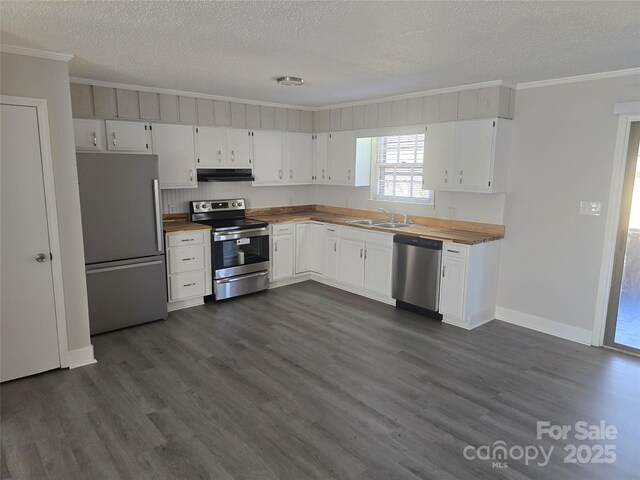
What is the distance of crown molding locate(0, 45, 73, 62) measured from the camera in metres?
2.93

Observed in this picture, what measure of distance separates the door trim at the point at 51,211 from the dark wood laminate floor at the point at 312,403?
12.3 inches

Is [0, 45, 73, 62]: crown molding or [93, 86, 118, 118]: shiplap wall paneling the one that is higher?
[0, 45, 73, 62]: crown molding

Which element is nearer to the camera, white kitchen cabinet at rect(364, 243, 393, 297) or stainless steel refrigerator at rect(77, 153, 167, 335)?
stainless steel refrigerator at rect(77, 153, 167, 335)

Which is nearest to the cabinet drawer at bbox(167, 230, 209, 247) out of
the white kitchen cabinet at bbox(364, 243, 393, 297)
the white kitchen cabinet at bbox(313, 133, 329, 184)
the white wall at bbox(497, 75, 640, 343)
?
the white kitchen cabinet at bbox(364, 243, 393, 297)

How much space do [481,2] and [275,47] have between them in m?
1.43

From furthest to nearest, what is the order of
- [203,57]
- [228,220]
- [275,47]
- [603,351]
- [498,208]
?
[228,220]
[498,208]
[603,351]
[203,57]
[275,47]

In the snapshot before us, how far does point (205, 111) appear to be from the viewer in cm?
507

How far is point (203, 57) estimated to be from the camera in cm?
329

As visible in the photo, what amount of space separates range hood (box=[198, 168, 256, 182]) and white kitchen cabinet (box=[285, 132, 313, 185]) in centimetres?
68

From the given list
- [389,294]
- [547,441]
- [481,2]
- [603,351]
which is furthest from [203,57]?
[603,351]

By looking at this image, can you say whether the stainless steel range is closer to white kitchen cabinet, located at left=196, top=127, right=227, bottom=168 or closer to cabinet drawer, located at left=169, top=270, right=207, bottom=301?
cabinet drawer, located at left=169, top=270, right=207, bottom=301

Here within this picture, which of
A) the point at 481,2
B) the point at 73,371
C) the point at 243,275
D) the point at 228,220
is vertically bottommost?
the point at 73,371

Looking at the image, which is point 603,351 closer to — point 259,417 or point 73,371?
point 259,417

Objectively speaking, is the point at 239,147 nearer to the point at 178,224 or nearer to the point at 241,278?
the point at 178,224
